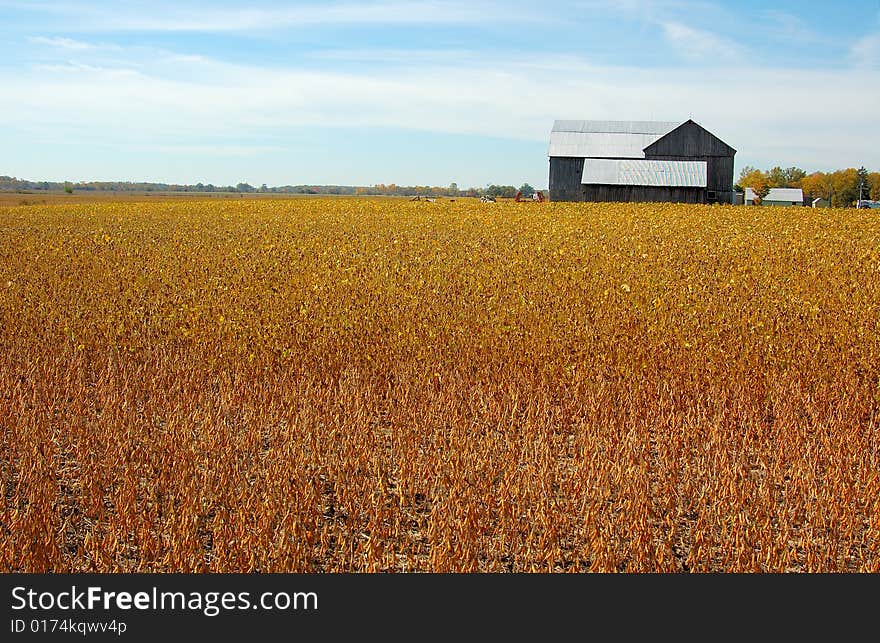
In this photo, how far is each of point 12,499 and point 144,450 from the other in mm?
938

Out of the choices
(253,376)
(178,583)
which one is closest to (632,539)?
(178,583)

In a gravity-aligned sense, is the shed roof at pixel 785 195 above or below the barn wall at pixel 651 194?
above

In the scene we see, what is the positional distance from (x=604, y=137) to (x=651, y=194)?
34.9 feet

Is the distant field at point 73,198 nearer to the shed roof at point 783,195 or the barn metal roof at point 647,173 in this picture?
the barn metal roof at point 647,173

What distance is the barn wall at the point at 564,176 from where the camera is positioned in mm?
60219

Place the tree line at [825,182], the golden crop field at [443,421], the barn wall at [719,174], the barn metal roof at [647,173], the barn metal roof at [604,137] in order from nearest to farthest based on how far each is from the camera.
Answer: the golden crop field at [443,421] < the barn metal roof at [647,173] < the barn wall at [719,174] < the barn metal roof at [604,137] < the tree line at [825,182]

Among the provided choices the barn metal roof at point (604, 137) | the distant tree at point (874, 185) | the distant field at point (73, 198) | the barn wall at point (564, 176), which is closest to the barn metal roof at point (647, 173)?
the barn wall at point (564, 176)

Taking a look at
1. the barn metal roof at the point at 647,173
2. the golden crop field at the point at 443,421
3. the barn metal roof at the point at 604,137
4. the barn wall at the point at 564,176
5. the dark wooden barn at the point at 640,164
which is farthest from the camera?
the barn metal roof at the point at 604,137

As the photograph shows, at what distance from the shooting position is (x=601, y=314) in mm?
11438

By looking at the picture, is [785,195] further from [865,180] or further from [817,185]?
[817,185]

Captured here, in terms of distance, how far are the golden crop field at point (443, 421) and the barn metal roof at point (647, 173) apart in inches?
1542

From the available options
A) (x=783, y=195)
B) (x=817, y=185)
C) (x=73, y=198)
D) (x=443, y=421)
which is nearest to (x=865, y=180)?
(x=817, y=185)

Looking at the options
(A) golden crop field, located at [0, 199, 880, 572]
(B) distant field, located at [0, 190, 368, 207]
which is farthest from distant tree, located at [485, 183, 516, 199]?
(A) golden crop field, located at [0, 199, 880, 572]

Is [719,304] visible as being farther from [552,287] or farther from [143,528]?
[143,528]
